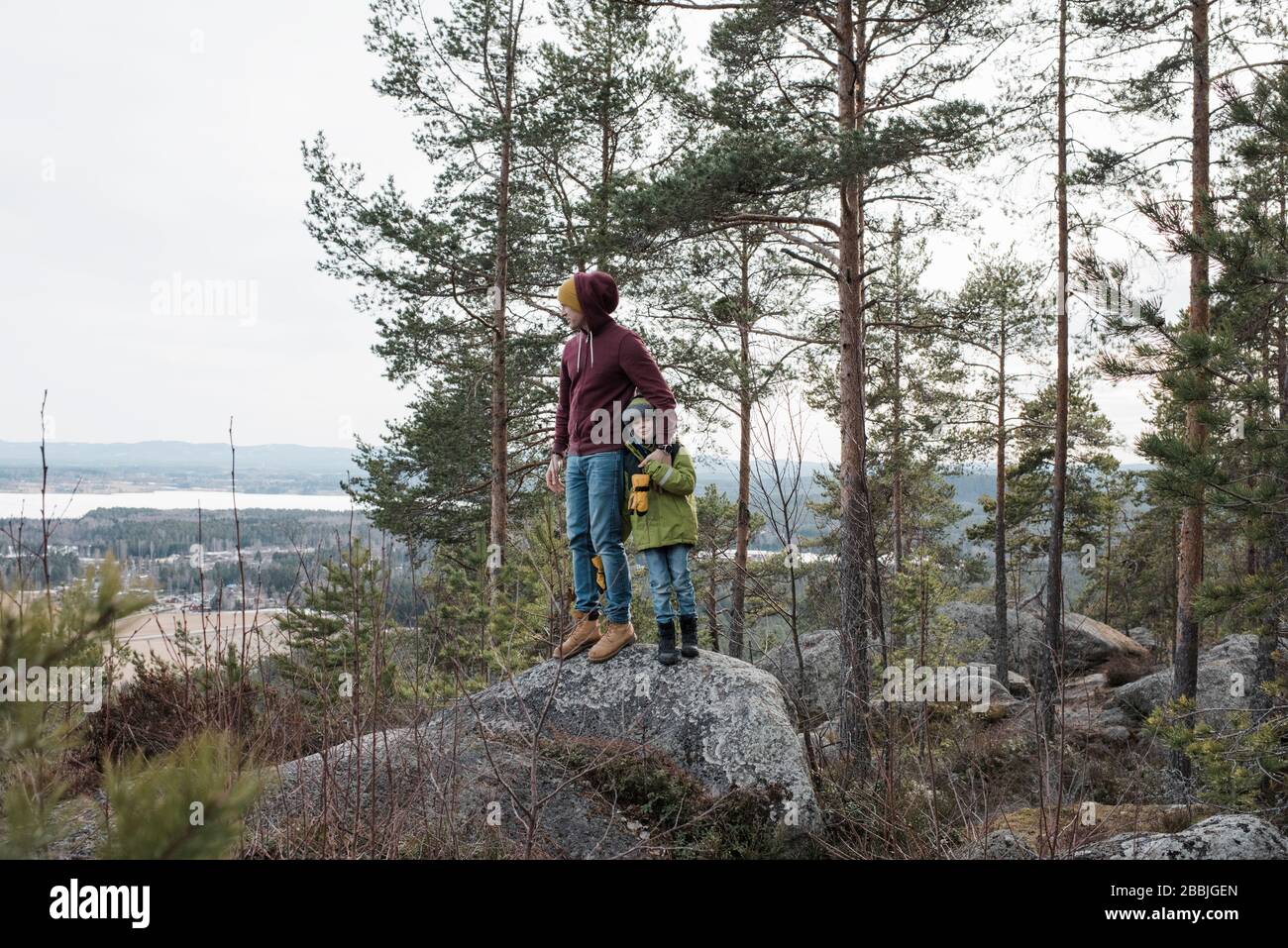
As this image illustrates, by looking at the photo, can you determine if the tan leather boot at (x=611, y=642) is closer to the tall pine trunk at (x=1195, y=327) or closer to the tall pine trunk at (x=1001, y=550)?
the tall pine trunk at (x=1195, y=327)

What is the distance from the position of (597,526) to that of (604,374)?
34.5 inches

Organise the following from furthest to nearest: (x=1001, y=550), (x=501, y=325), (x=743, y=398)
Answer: (x=1001, y=550) < (x=501, y=325) < (x=743, y=398)

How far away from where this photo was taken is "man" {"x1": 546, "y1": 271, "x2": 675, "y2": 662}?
4422mm

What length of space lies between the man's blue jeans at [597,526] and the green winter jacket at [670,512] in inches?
7.0

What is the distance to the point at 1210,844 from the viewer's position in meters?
3.03

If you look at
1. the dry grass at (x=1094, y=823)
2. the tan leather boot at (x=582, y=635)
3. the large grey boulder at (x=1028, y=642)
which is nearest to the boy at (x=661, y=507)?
the tan leather boot at (x=582, y=635)

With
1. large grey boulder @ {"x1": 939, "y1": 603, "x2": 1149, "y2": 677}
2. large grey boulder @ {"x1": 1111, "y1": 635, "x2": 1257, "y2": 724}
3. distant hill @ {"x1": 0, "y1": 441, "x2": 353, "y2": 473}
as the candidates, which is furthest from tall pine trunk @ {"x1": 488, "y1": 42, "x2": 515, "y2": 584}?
large grey boulder @ {"x1": 939, "y1": 603, "x2": 1149, "y2": 677}

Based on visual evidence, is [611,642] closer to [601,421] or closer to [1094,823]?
[601,421]

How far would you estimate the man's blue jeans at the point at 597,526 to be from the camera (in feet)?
14.6

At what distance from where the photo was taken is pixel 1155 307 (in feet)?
19.1

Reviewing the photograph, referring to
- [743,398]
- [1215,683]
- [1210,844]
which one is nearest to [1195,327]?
[743,398]
